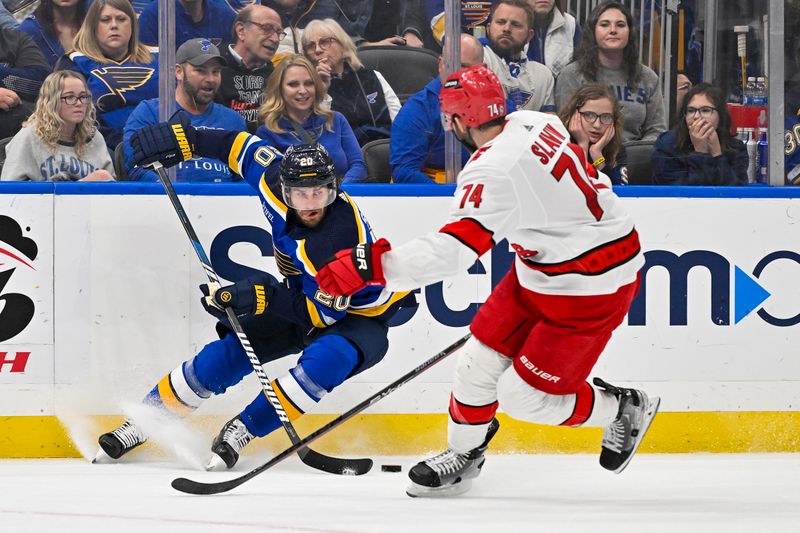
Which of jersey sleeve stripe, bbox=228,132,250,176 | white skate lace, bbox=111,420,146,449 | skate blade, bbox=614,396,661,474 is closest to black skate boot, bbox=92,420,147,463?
white skate lace, bbox=111,420,146,449

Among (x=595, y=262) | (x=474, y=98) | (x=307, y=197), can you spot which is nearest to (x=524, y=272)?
(x=595, y=262)

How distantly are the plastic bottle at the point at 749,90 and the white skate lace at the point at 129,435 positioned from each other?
2.48 meters

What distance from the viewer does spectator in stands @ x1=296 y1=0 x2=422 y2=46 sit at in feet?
12.9

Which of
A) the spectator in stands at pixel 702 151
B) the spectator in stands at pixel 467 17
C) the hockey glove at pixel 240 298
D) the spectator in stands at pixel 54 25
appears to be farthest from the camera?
the spectator in stands at pixel 702 151

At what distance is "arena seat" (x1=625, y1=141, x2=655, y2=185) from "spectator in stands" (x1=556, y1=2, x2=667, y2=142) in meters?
0.03

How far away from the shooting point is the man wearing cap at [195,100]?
3992 mm

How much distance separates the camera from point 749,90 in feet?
13.8

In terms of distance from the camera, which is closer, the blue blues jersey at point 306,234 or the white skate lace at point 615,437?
the white skate lace at point 615,437

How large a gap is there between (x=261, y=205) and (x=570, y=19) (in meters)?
1.28

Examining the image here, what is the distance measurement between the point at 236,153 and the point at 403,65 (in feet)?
2.19

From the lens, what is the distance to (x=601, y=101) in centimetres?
416

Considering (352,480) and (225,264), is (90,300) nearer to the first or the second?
(225,264)

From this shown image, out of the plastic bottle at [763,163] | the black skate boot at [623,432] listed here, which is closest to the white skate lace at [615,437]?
the black skate boot at [623,432]

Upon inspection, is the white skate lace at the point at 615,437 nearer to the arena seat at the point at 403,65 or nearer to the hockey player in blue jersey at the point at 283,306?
the hockey player in blue jersey at the point at 283,306
